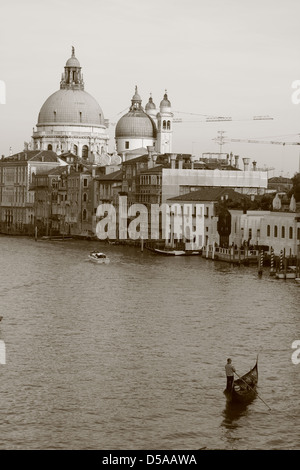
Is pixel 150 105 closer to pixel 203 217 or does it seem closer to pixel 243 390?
pixel 203 217

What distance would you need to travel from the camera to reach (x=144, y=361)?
1723 centimetres

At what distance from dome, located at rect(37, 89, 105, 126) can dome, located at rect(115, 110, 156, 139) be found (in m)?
3.93

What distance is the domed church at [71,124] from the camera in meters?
76.9

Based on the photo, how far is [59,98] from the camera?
254 ft

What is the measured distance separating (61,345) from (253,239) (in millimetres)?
22677

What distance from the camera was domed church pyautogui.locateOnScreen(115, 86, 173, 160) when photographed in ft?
241

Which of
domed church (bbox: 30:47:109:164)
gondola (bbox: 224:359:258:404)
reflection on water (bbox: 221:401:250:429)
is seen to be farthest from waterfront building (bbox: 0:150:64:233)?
reflection on water (bbox: 221:401:250:429)

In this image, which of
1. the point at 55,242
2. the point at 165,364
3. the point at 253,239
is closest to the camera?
the point at 165,364

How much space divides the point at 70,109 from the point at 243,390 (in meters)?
63.4

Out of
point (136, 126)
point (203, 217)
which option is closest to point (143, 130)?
point (136, 126)

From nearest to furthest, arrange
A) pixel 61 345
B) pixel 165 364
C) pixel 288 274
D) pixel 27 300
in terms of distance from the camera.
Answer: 1. pixel 165 364
2. pixel 61 345
3. pixel 27 300
4. pixel 288 274

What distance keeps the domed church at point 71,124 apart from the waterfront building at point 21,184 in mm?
5423
